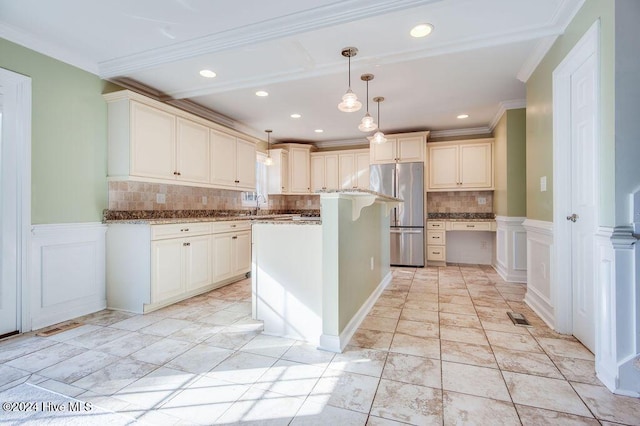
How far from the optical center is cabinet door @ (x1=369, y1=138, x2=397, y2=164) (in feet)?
18.1

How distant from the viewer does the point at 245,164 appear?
16.0 feet

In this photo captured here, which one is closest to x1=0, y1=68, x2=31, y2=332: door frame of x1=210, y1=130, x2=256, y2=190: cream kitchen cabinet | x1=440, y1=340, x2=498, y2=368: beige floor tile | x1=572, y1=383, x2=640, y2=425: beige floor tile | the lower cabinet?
the lower cabinet

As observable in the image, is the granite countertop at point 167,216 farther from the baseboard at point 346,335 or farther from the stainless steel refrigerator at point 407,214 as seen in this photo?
the stainless steel refrigerator at point 407,214

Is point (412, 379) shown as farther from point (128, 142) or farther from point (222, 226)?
point (128, 142)

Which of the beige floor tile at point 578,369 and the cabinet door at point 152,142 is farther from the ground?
the cabinet door at point 152,142

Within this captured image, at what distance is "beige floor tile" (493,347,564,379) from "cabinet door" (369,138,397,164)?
390cm

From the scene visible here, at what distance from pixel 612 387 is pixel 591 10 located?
7.59ft

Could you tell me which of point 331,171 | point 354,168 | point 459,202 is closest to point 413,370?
point 459,202

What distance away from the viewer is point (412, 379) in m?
1.78

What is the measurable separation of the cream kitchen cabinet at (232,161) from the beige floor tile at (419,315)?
3003 millimetres

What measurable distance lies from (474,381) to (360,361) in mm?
680

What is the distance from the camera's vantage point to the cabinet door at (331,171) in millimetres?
6273

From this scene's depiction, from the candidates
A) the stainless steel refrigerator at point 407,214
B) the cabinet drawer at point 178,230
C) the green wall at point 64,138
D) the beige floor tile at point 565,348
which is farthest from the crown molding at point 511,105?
the green wall at point 64,138

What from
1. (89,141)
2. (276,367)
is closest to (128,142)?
(89,141)
